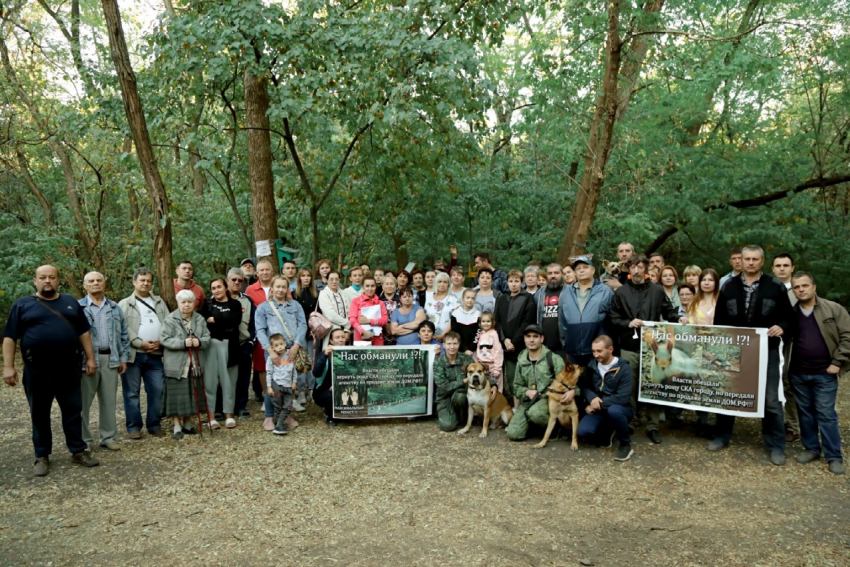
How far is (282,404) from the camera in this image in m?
6.75

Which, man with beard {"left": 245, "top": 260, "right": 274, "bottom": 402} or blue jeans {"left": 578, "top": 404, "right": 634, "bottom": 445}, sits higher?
man with beard {"left": 245, "top": 260, "right": 274, "bottom": 402}

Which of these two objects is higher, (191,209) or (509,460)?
(191,209)

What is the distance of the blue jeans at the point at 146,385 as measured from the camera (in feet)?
21.0

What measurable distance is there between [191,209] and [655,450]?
Result: 39.1ft

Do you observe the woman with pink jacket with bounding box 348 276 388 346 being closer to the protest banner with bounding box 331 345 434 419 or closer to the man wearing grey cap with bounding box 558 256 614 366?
the protest banner with bounding box 331 345 434 419

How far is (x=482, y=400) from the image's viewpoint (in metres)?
6.52

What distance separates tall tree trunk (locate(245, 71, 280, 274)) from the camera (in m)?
9.20

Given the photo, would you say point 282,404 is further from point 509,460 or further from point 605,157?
point 605,157

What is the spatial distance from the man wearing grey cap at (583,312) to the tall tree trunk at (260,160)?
5.00 metres

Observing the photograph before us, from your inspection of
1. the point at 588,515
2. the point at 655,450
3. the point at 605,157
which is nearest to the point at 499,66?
the point at 605,157

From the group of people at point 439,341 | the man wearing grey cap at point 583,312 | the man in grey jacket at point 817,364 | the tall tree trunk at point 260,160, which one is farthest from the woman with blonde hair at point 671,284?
the tall tree trunk at point 260,160

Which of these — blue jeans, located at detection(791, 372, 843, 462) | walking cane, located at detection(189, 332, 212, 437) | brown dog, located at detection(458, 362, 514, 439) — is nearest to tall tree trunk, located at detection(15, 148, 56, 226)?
walking cane, located at detection(189, 332, 212, 437)

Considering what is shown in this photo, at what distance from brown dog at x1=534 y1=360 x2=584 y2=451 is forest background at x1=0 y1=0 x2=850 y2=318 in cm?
384

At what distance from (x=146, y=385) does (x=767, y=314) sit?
663 centimetres
